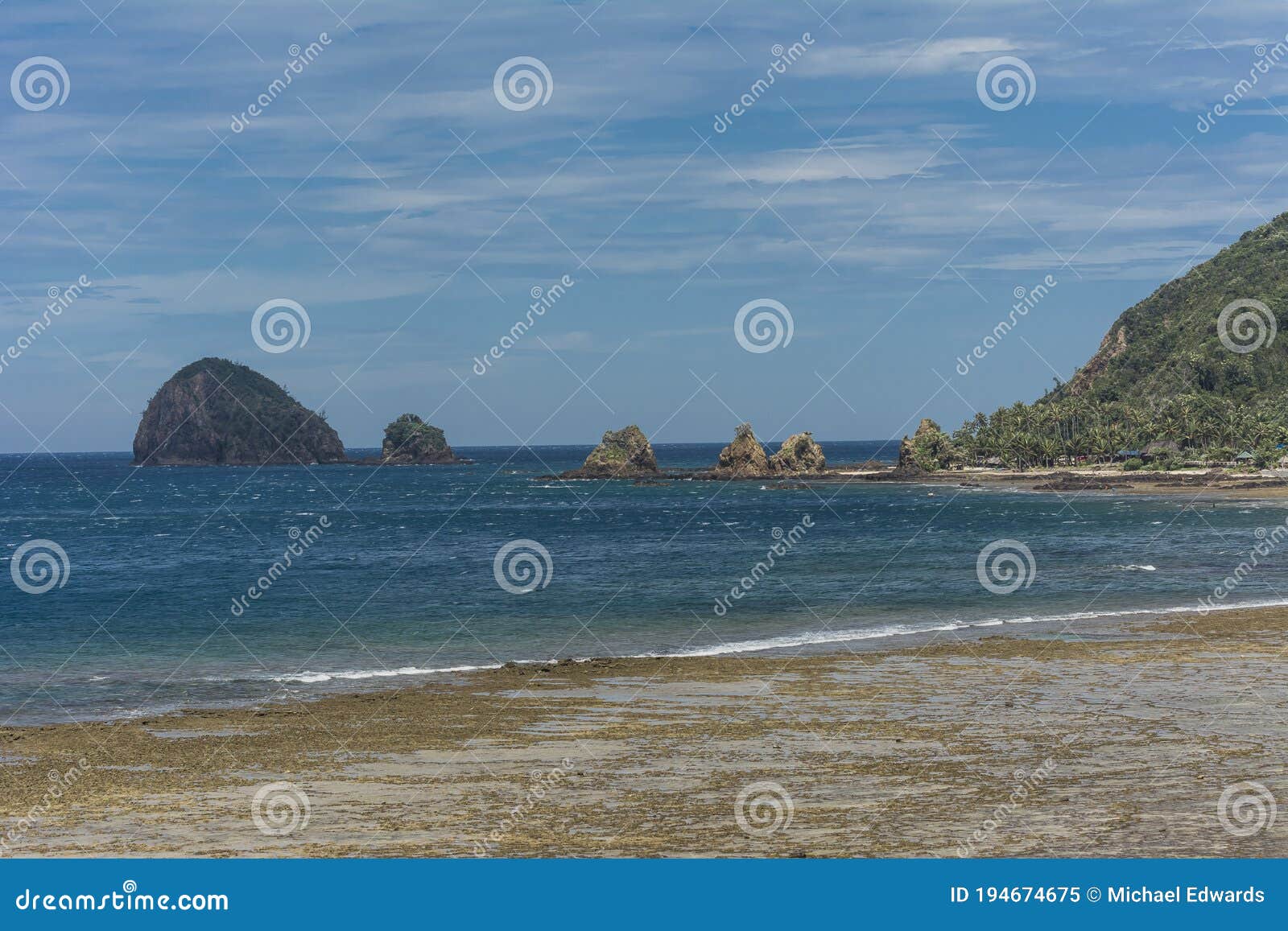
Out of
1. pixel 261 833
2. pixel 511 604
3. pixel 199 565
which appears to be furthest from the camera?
pixel 199 565

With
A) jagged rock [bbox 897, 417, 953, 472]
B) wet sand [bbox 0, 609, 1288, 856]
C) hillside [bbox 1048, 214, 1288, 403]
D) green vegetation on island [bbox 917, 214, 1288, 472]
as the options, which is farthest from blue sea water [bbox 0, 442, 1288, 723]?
jagged rock [bbox 897, 417, 953, 472]

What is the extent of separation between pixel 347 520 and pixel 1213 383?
418 ft

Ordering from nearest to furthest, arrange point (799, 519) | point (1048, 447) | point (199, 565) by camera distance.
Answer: point (199, 565), point (799, 519), point (1048, 447)

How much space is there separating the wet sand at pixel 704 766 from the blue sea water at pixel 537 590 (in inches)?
185

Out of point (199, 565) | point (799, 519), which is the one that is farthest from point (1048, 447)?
point (199, 565)

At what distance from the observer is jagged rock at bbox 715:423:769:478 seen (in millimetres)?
184750

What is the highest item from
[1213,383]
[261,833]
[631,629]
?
[1213,383]

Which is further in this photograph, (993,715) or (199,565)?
(199,565)

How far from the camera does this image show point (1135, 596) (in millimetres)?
41625

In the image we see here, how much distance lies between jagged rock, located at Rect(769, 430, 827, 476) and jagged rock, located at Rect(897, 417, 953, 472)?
14.2m

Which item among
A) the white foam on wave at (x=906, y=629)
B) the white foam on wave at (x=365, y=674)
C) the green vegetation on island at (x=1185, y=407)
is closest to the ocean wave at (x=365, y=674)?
the white foam on wave at (x=365, y=674)

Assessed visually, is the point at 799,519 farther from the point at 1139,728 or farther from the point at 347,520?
the point at 1139,728

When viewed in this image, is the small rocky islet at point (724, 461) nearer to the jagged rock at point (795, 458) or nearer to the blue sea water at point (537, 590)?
the jagged rock at point (795, 458)

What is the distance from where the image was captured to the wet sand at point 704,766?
14.5 metres
